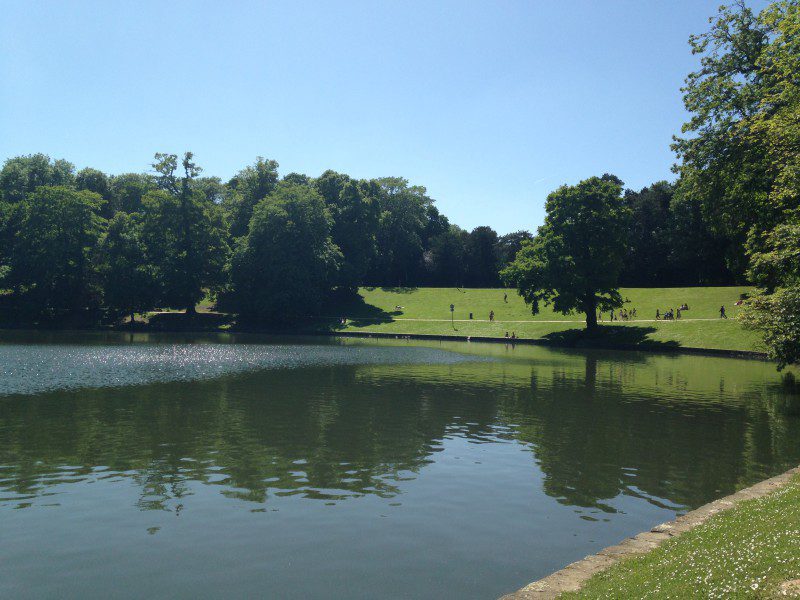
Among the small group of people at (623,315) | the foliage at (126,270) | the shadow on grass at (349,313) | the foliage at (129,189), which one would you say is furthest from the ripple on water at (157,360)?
the foliage at (129,189)

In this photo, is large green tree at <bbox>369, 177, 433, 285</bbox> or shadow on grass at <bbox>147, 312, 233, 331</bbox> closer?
shadow on grass at <bbox>147, 312, 233, 331</bbox>

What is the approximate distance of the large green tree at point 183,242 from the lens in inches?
3538

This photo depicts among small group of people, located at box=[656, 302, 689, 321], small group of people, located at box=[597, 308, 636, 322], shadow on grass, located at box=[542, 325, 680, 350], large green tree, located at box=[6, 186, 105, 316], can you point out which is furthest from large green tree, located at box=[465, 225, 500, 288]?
large green tree, located at box=[6, 186, 105, 316]

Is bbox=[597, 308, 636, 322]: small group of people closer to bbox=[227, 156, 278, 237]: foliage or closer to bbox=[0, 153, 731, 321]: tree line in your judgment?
bbox=[0, 153, 731, 321]: tree line

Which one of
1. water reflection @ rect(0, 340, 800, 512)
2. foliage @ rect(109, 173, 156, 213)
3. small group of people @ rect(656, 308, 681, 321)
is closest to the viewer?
water reflection @ rect(0, 340, 800, 512)

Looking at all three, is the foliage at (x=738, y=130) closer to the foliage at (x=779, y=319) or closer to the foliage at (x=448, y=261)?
the foliage at (x=779, y=319)

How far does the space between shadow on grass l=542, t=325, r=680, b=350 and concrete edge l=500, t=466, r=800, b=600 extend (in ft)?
171

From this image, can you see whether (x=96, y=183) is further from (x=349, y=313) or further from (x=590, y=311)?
(x=590, y=311)

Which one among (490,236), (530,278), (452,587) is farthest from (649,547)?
(490,236)

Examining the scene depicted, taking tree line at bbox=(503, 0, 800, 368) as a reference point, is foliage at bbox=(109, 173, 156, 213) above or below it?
above

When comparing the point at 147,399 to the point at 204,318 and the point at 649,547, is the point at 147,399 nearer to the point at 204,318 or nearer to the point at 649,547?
the point at 649,547

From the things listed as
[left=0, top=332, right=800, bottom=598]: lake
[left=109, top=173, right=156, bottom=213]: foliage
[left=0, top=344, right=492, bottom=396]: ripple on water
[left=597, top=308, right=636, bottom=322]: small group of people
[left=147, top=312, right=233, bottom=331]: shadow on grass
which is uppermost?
[left=109, top=173, right=156, bottom=213]: foliage

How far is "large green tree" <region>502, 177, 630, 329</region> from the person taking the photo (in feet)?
222

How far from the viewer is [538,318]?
277 ft
